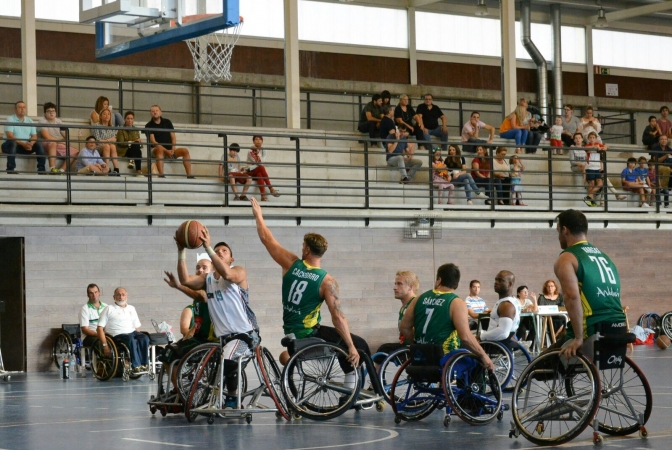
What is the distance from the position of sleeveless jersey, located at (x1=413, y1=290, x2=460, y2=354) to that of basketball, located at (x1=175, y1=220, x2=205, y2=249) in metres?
1.87

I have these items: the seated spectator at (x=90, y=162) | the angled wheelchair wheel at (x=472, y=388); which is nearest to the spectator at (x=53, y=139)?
the seated spectator at (x=90, y=162)

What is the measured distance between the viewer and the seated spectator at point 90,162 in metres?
16.4

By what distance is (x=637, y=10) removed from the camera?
2691cm

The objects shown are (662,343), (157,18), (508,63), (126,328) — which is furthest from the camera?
(508,63)

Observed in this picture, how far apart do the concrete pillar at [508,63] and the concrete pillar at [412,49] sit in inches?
179

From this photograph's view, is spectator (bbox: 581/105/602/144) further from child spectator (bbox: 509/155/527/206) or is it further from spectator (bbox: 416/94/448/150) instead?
spectator (bbox: 416/94/448/150)

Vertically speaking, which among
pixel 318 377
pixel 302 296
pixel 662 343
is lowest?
pixel 662 343

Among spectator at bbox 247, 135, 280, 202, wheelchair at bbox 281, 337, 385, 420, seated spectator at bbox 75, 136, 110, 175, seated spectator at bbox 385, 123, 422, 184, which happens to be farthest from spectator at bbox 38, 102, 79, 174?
wheelchair at bbox 281, 337, 385, 420

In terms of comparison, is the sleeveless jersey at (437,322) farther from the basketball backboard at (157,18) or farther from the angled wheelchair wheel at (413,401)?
the basketball backboard at (157,18)

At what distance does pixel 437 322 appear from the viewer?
858 centimetres

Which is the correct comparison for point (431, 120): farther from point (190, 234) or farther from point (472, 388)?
point (472, 388)

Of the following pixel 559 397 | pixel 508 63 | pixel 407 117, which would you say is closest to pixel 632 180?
pixel 508 63

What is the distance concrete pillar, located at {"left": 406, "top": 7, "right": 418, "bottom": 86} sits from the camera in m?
26.7

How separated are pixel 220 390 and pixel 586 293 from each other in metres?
3.15
